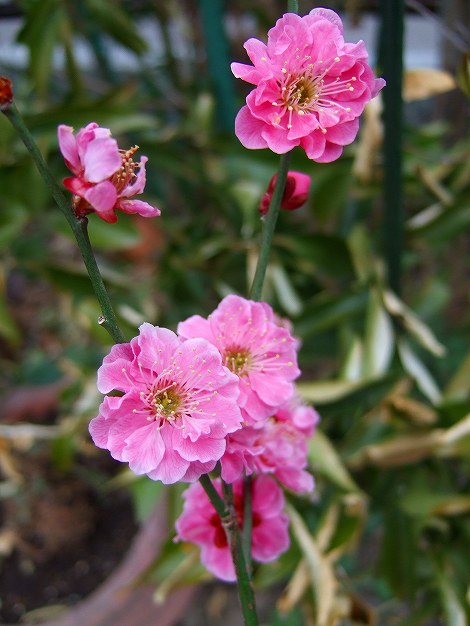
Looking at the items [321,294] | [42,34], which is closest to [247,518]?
[321,294]

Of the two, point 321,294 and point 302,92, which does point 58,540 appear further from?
point 302,92

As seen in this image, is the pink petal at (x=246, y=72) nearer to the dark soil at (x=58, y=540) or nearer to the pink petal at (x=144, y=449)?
the pink petal at (x=144, y=449)

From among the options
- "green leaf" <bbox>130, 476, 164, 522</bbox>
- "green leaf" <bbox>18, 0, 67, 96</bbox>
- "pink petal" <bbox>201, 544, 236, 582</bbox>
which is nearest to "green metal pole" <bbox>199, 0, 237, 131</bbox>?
"green leaf" <bbox>18, 0, 67, 96</bbox>

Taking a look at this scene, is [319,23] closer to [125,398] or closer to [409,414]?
[125,398]

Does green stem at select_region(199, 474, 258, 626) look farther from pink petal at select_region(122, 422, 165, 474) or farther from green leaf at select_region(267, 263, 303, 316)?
green leaf at select_region(267, 263, 303, 316)

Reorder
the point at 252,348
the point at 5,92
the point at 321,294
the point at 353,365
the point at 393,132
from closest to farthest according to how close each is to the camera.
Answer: the point at 5,92 → the point at 252,348 → the point at 393,132 → the point at 353,365 → the point at 321,294

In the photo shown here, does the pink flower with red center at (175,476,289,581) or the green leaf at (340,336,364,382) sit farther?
the green leaf at (340,336,364,382)

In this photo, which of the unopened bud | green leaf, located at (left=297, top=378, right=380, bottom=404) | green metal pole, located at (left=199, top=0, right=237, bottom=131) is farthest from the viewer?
green metal pole, located at (left=199, top=0, right=237, bottom=131)
